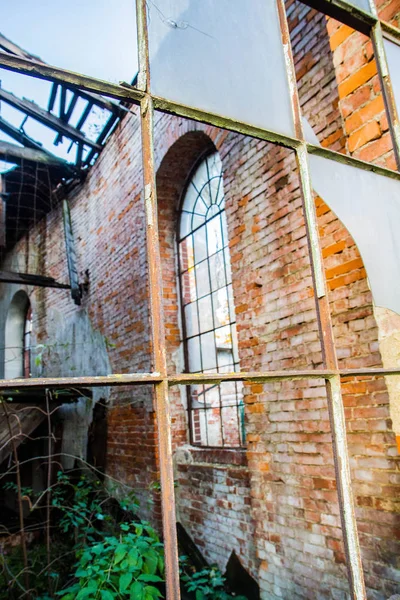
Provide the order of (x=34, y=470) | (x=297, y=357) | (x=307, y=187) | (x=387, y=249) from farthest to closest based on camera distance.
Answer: (x=34, y=470), (x=297, y=357), (x=387, y=249), (x=307, y=187)

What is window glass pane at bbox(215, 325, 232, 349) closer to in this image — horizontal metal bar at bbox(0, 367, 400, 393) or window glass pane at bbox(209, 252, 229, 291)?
window glass pane at bbox(209, 252, 229, 291)

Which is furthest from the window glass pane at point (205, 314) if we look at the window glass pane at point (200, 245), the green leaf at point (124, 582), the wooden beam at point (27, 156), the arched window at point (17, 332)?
the arched window at point (17, 332)

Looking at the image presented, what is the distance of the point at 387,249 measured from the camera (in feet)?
5.11

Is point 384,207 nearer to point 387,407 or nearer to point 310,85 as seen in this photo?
point 387,407

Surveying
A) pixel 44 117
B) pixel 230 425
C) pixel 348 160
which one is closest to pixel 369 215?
pixel 348 160

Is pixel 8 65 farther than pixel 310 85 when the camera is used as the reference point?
No

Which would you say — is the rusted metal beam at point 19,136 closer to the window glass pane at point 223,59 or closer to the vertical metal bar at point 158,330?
the window glass pane at point 223,59

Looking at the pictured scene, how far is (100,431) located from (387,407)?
4.08 m

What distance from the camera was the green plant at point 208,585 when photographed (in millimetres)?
3066

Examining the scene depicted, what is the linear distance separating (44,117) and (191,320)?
132 inches

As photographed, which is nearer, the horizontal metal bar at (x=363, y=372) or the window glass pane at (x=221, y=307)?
the horizontal metal bar at (x=363, y=372)

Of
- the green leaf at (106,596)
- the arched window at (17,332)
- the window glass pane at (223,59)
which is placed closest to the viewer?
the window glass pane at (223,59)

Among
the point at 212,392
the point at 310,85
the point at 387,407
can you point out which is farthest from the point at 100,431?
the point at 310,85

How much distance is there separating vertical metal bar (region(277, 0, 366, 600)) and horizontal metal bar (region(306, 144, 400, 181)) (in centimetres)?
7
